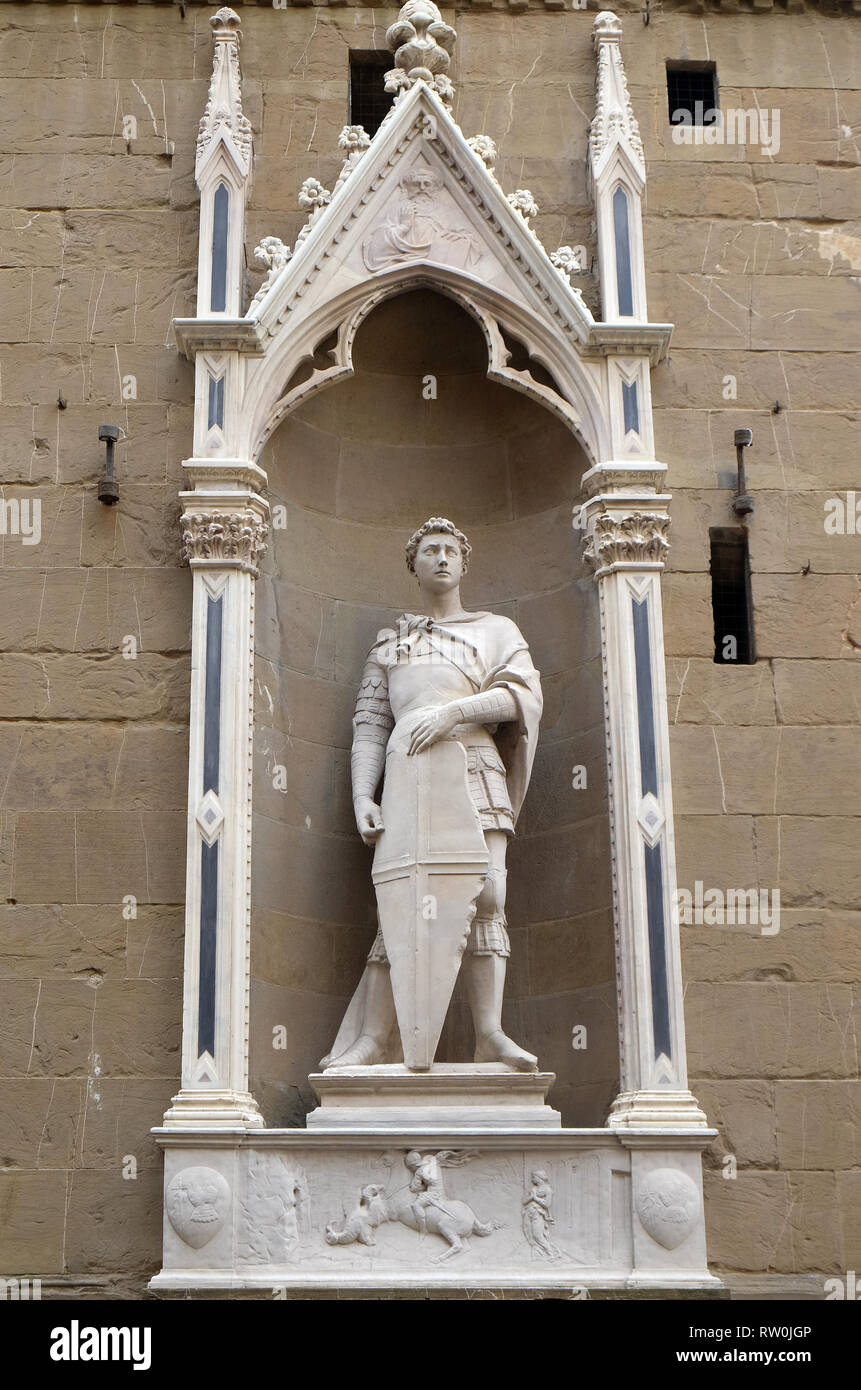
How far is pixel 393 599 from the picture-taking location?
11.8 m

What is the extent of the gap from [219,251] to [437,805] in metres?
3.35

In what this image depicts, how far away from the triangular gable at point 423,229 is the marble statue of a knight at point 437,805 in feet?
4.79

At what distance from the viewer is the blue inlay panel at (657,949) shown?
10.0 metres

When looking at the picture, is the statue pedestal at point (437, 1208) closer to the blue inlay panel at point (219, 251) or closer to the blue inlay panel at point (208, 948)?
the blue inlay panel at point (208, 948)

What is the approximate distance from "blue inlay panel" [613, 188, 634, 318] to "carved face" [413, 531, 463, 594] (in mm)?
1617

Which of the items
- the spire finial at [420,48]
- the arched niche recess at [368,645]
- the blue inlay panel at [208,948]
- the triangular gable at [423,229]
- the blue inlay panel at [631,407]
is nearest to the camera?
the blue inlay panel at [208,948]

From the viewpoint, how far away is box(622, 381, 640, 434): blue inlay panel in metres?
11.2

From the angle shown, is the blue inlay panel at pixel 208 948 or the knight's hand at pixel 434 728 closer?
the blue inlay panel at pixel 208 948

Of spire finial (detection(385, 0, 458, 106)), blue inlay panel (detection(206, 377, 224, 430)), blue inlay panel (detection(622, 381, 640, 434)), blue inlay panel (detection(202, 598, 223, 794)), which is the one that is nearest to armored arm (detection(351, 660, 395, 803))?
blue inlay panel (detection(202, 598, 223, 794))

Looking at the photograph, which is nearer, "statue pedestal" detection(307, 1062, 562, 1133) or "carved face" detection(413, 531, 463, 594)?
"statue pedestal" detection(307, 1062, 562, 1133)

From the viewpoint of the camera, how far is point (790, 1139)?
33.0 ft

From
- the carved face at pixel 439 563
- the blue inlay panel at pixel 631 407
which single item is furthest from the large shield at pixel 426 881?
the blue inlay panel at pixel 631 407

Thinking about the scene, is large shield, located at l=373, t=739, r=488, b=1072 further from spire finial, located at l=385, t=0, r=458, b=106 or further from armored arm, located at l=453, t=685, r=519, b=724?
spire finial, located at l=385, t=0, r=458, b=106
